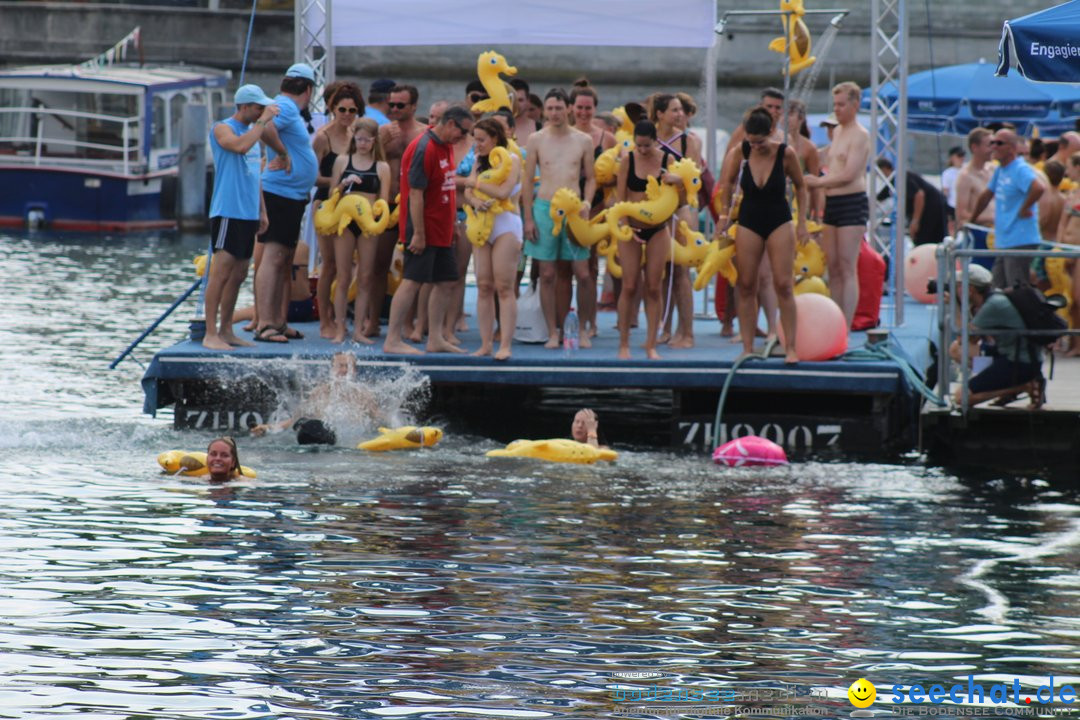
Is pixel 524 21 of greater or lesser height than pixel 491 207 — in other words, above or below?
above

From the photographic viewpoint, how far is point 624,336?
13.2 m

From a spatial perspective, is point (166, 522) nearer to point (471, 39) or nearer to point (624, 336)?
point (624, 336)

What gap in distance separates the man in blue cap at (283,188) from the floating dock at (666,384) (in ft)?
1.24

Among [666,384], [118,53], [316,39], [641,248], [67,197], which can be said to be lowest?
[666,384]

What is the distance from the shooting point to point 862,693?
7121 mm

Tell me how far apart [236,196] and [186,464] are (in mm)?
2394

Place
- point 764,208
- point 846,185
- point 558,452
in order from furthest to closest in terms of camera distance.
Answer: point 846,185 < point 764,208 < point 558,452

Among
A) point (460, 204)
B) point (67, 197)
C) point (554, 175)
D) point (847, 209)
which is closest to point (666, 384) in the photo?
point (554, 175)

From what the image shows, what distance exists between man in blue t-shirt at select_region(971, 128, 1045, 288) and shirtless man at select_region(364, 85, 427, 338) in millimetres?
4829

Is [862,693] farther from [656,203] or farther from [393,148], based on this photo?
[393,148]

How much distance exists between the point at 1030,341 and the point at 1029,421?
0.57m

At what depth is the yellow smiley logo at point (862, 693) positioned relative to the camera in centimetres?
702

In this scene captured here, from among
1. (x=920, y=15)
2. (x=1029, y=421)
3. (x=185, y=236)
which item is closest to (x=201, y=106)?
(x=185, y=236)

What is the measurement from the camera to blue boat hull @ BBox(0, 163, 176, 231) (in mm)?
33938
